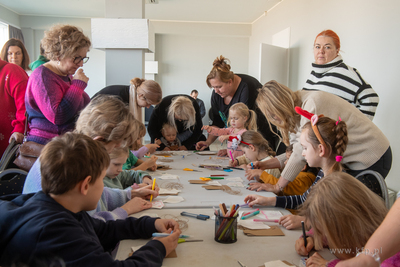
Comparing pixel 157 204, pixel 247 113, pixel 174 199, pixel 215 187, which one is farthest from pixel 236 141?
pixel 157 204

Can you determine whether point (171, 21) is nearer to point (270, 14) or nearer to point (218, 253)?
point (270, 14)

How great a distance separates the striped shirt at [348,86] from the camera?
2.51 meters

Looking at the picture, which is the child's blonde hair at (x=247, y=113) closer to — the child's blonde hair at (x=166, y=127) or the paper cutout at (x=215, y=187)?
the child's blonde hair at (x=166, y=127)

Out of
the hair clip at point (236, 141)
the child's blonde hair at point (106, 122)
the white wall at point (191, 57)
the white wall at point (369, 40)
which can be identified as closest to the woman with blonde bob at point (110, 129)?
the child's blonde hair at point (106, 122)

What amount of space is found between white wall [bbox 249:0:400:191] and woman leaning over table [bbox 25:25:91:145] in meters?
2.77

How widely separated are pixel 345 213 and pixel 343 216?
0.01 meters

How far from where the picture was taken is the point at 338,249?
94 cm

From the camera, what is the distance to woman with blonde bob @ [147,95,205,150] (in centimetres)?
335

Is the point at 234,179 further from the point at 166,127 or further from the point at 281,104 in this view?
the point at 166,127

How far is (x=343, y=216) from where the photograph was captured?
3.05ft

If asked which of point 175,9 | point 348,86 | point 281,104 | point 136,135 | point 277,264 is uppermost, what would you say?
point 175,9

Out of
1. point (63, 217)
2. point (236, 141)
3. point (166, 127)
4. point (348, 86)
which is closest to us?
point (63, 217)

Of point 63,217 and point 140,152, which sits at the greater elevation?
point 63,217

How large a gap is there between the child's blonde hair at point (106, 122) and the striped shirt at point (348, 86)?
6.02ft
